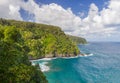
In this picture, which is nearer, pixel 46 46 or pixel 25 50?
pixel 25 50

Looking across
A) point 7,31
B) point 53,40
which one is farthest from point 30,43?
point 7,31

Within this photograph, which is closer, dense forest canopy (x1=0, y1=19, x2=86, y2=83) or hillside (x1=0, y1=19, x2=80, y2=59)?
dense forest canopy (x1=0, y1=19, x2=86, y2=83)

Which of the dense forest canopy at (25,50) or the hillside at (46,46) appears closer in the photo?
the dense forest canopy at (25,50)

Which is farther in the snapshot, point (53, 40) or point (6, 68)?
point (53, 40)

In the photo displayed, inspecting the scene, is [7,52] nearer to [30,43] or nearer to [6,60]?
A: [6,60]

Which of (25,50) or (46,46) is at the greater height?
(25,50)

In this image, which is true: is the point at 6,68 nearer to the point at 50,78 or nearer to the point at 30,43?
the point at 50,78

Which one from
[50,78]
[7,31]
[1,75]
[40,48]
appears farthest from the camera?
[40,48]

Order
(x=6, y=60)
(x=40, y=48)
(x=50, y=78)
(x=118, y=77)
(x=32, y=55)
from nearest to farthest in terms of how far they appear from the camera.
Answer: (x=6, y=60)
(x=50, y=78)
(x=118, y=77)
(x=32, y=55)
(x=40, y=48)

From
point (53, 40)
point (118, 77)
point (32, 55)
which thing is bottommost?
point (118, 77)

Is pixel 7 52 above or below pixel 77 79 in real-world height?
above
